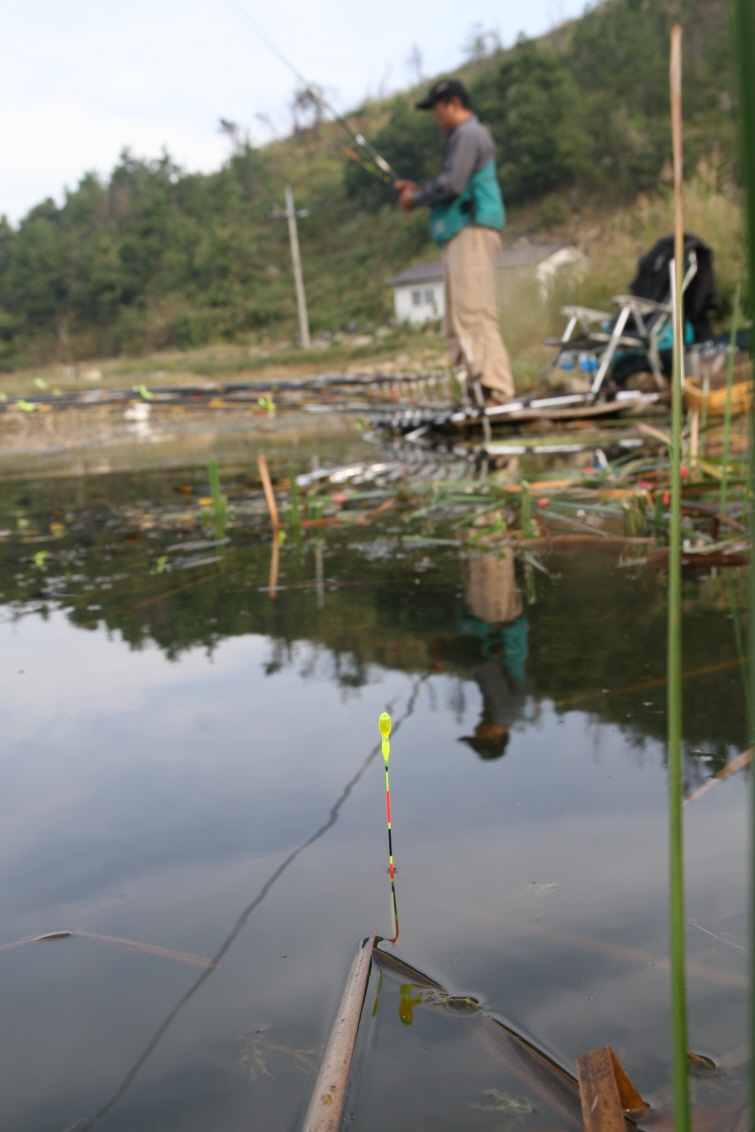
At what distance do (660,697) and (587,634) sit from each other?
0.34m

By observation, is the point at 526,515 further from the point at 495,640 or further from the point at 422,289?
the point at 422,289

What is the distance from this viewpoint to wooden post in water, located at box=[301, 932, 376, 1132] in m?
0.61

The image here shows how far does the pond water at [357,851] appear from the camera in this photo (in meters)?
0.68

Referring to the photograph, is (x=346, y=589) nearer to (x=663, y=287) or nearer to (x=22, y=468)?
(x=22, y=468)

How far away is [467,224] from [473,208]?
0.35 feet

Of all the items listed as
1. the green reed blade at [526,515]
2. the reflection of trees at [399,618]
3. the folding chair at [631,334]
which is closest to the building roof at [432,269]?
the folding chair at [631,334]

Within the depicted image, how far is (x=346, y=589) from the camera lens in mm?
2156

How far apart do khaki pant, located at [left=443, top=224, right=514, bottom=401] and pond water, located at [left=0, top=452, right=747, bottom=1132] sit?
4.57 meters

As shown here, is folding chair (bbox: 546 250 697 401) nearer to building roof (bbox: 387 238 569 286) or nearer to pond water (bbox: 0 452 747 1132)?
pond water (bbox: 0 452 747 1132)

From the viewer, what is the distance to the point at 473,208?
6.05 metres

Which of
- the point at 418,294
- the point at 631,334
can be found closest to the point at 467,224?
the point at 631,334

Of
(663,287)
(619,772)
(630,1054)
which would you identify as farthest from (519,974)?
(663,287)

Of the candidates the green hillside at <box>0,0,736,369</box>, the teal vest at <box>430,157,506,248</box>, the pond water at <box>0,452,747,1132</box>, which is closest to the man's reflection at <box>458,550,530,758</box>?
the pond water at <box>0,452,747,1132</box>

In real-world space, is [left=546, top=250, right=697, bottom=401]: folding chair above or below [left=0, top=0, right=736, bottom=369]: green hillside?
below
